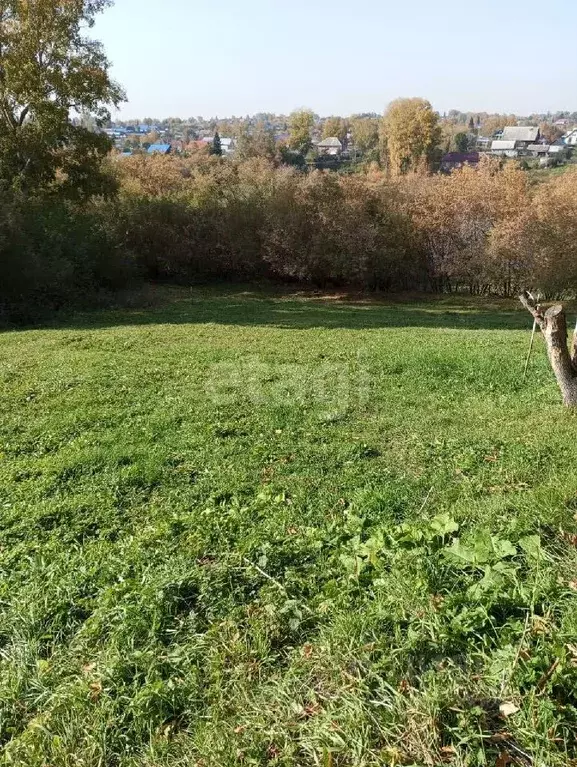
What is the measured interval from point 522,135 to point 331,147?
37693mm

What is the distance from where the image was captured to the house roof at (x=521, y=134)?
352 feet

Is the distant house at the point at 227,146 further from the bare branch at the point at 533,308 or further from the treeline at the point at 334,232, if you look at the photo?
the bare branch at the point at 533,308

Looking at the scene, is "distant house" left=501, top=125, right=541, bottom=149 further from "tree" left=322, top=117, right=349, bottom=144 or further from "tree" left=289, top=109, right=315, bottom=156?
"tree" left=289, top=109, right=315, bottom=156

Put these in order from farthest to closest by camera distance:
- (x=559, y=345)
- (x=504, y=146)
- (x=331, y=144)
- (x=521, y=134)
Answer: (x=521, y=134)
(x=504, y=146)
(x=331, y=144)
(x=559, y=345)

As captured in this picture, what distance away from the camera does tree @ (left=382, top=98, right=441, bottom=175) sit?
199 feet

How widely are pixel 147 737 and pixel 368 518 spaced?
215cm

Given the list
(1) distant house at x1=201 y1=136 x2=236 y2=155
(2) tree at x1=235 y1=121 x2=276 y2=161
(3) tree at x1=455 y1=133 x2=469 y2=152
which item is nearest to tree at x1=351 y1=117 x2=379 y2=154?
(3) tree at x1=455 y1=133 x2=469 y2=152

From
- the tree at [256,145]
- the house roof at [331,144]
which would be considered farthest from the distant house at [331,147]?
the tree at [256,145]

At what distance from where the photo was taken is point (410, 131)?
61.0 metres

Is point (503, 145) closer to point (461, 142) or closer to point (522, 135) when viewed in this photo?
point (522, 135)

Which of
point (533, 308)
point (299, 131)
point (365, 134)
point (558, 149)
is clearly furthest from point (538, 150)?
point (533, 308)

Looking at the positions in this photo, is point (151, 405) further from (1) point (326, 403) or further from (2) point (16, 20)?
(2) point (16, 20)

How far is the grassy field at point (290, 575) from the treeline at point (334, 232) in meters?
14.2

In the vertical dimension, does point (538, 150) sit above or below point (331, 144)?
below
